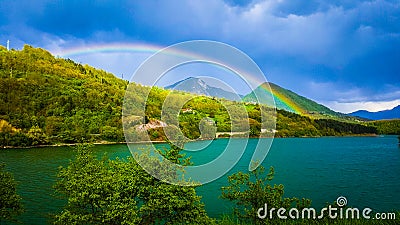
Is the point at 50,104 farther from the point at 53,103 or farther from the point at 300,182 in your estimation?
the point at 300,182

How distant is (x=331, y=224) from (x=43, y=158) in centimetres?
3859

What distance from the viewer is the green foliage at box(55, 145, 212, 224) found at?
9406mm

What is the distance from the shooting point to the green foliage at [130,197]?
9.41m

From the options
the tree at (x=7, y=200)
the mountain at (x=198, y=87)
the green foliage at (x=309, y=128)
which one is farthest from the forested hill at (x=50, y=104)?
the green foliage at (x=309, y=128)

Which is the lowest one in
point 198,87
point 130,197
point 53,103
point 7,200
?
point 7,200

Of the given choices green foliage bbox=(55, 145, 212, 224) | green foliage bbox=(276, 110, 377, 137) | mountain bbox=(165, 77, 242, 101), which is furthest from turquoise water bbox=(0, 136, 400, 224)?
green foliage bbox=(276, 110, 377, 137)

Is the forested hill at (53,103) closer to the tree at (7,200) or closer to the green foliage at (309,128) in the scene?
the green foliage at (309,128)

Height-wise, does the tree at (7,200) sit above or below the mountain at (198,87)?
below

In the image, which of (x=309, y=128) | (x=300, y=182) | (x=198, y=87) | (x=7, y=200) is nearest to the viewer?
(x=198, y=87)

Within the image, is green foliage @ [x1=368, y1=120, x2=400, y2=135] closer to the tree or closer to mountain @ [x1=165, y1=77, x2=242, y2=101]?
the tree

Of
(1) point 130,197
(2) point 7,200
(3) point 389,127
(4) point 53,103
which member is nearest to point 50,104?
(4) point 53,103

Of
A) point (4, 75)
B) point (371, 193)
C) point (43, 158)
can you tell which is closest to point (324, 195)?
point (371, 193)

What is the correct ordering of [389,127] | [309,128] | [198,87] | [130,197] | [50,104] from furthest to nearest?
[389,127] → [309,128] → [50,104] → [130,197] → [198,87]

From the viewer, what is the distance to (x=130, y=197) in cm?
975
